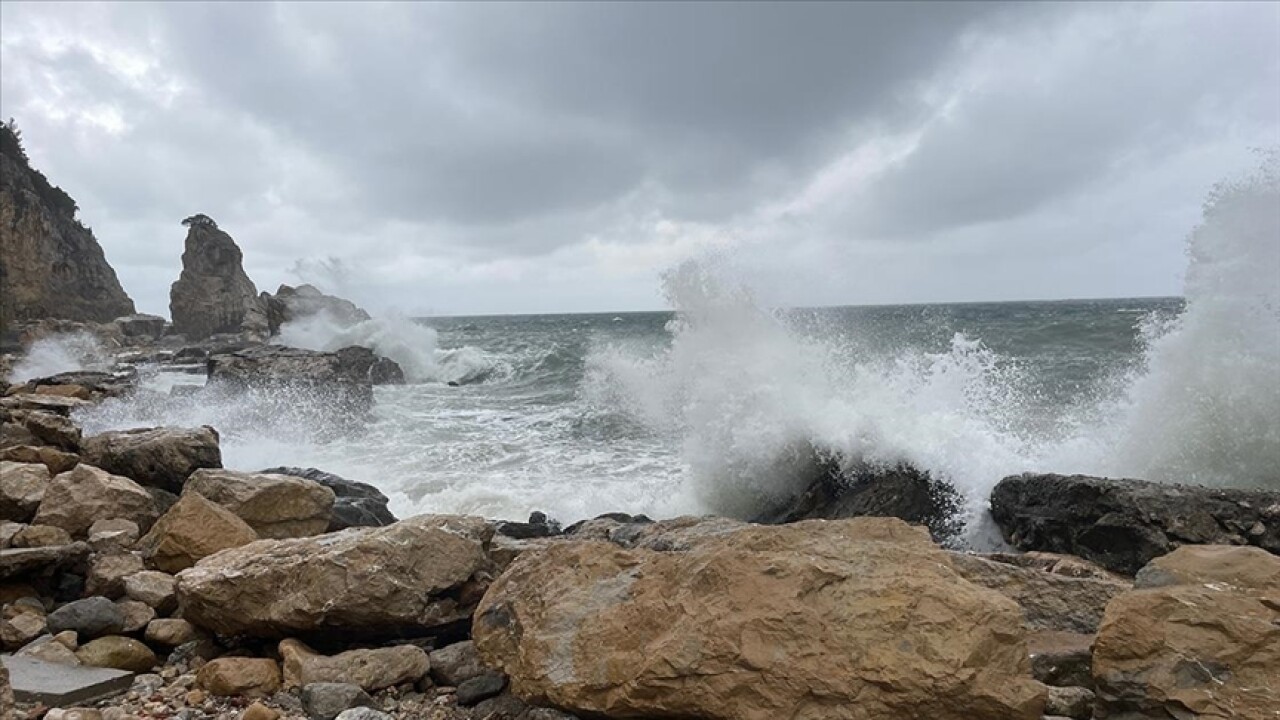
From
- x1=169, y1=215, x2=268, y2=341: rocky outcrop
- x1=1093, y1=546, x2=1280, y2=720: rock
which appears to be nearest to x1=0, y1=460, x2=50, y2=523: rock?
x1=1093, y1=546, x2=1280, y2=720: rock

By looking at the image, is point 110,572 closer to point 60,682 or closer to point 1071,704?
point 60,682

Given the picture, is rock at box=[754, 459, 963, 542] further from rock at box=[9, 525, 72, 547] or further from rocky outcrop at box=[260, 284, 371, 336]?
rocky outcrop at box=[260, 284, 371, 336]

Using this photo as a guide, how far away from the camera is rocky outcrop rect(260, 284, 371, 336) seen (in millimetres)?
38875

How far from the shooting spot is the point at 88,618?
12.3 ft

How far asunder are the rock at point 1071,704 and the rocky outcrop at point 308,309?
126ft

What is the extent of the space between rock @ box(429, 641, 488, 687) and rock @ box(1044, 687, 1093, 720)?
7.02ft

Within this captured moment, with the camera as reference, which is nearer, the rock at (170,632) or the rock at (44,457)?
the rock at (170,632)

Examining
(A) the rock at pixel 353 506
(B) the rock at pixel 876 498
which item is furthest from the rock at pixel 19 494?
(B) the rock at pixel 876 498

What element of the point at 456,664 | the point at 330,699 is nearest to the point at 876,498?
the point at 456,664

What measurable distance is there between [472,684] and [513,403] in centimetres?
1638

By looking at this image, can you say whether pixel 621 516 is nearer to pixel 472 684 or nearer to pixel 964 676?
pixel 472 684

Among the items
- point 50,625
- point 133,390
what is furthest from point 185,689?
point 133,390

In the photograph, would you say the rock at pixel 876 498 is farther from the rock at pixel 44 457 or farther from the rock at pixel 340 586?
the rock at pixel 44 457

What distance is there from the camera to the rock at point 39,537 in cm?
457
